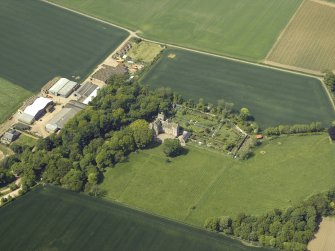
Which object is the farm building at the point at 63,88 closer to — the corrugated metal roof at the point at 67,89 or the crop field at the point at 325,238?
the corrugated metal roof at the point at 67,89

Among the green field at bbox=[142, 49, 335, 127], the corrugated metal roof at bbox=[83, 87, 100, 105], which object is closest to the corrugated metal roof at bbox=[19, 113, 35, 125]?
the corrugated metal roof at bbox=[83, 87, 100, 105]

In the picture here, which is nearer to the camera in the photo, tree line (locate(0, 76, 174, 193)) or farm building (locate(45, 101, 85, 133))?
tree line (locate(0, 76, 174, 193))

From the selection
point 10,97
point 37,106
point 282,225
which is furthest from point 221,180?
point 10,97

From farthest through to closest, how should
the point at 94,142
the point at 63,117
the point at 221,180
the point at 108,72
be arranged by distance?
the point at 108,72 < the point at 63,117 < the point at 94,142 < the point at 221,180

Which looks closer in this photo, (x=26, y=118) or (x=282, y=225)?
(x=282, y=225)

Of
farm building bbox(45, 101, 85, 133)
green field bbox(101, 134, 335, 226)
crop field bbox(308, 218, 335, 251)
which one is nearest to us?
crop field bbox(308, 218, 335, 251)

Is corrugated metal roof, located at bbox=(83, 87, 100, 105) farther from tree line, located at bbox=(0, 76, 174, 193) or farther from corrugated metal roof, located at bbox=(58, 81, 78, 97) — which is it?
corrugated metal roof, located at bbox=(58, 81, 78, 97)

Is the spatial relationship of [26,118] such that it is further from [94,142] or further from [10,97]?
[94,142]
